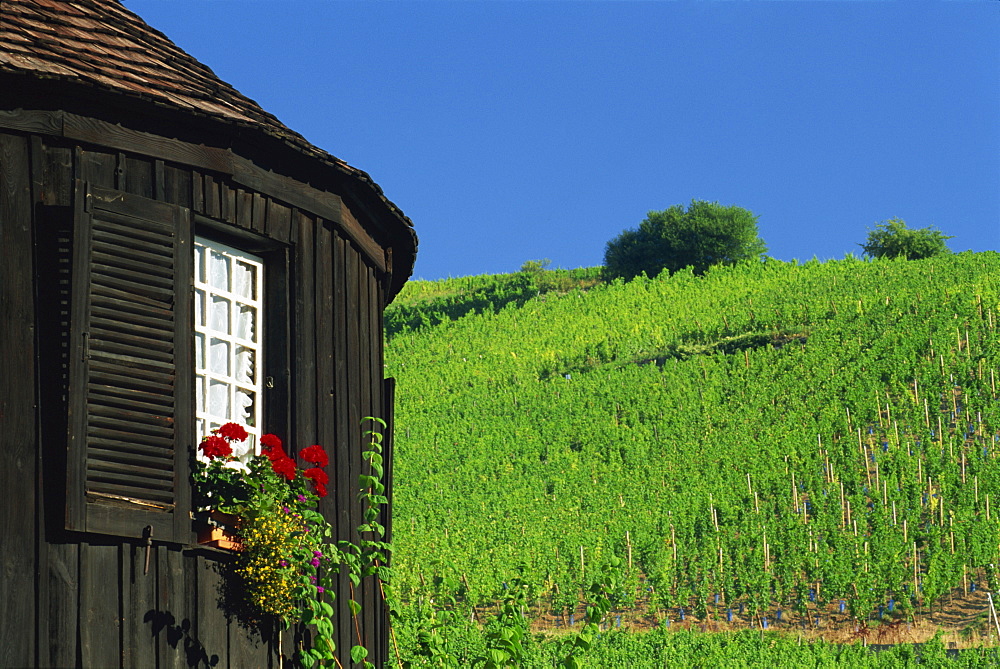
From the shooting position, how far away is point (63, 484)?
5.27 metres

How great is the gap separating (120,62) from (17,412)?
1872 mm

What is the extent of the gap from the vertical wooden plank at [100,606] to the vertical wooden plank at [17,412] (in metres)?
0.19

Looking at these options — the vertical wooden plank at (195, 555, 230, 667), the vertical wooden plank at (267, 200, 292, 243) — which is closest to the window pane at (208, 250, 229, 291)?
the vertical wooden plank at (267, 200, 292, 243)

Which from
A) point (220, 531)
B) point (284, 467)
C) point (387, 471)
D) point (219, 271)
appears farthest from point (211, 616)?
point (387, 471)

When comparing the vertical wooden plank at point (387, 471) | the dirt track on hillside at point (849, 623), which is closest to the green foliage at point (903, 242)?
the dirt track on hillside at point (849, 623)

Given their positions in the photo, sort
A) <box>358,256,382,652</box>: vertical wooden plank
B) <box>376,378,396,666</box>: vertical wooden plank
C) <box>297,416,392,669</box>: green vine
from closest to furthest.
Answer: <box>297,416,392,669</box>: green vine < <box>358,256,382,652</box>: vertical wooden plank < <box>376,378,396,666</box>: vertical wooden plank

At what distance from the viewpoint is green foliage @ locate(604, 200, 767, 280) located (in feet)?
141

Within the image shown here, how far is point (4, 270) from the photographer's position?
5398mm

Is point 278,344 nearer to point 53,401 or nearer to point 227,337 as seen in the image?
point 227,337

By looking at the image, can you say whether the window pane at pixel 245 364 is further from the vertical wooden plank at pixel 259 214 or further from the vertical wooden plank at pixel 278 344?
the vertical wooden plank at pixel 259 214

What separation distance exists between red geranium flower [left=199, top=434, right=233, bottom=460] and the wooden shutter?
8cm

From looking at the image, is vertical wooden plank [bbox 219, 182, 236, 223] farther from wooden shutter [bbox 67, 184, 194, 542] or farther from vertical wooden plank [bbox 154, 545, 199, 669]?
vertical wooden plank [bbox 154, 545, 199, 669]

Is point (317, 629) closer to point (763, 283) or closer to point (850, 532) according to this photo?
point (850, 532)

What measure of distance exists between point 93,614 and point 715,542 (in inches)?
609
